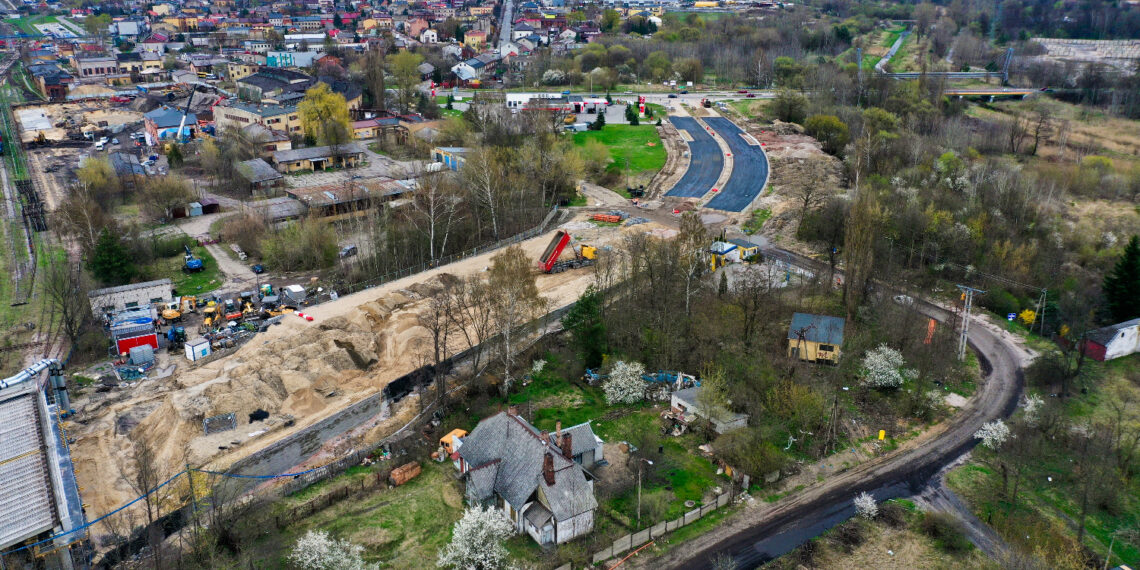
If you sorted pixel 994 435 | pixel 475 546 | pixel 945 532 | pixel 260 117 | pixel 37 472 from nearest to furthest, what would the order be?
pixel 475 546
pixel 945 532
pixel 37 472
pixel 994 435
pixel 260 117

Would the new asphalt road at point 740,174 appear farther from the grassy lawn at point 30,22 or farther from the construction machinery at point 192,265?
the grassy lawn at point 30,22

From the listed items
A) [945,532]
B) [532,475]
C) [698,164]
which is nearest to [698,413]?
[532,475]

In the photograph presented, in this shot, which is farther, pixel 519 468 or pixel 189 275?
pixel 189 275

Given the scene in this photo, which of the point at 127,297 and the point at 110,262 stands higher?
the point at 110,262

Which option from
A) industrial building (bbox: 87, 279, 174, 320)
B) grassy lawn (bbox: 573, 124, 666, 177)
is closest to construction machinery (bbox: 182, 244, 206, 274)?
industrial building (bbox: 87, 279, 174, 320)

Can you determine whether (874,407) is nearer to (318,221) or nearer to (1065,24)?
(318,221)

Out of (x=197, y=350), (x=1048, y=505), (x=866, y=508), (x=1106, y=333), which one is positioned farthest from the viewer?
(x=1106, y=333)

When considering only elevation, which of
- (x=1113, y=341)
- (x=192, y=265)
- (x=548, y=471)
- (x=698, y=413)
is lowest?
(x=698, y=413)

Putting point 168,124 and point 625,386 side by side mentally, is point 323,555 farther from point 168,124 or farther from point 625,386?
point 168,124
